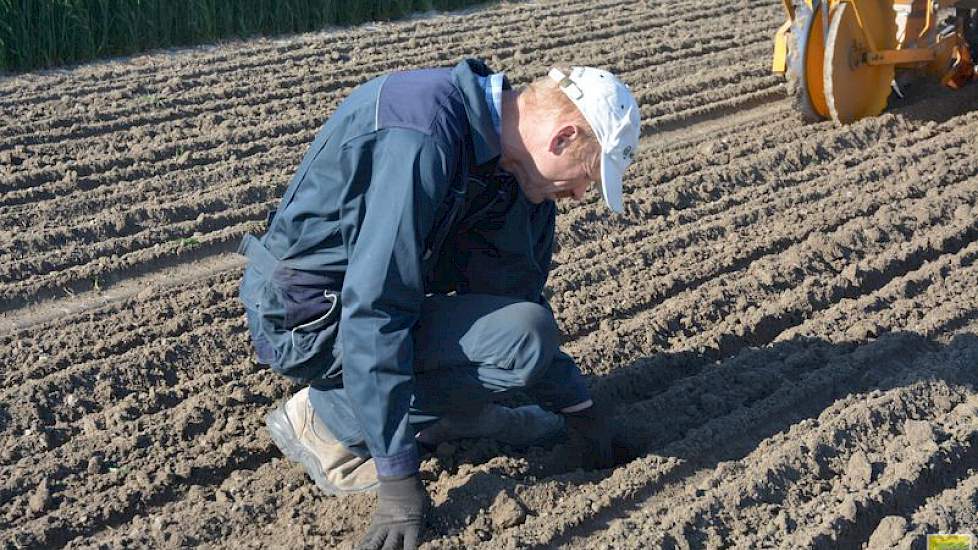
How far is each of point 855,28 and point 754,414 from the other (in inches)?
134

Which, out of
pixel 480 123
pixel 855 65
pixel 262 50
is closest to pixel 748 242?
pixel 855 65

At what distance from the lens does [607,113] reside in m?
3.01

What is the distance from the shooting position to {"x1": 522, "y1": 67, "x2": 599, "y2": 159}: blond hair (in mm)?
3023

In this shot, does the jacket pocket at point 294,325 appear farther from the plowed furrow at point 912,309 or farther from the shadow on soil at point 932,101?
the shadow on soil at point 932,101

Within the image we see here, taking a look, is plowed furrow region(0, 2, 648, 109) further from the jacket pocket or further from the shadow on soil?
the jacket pocket

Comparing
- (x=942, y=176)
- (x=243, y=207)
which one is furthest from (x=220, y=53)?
(x=942, y=176)

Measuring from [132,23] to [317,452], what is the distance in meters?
5.18

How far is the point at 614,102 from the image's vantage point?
3.02 m

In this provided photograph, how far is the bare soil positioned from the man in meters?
0.25

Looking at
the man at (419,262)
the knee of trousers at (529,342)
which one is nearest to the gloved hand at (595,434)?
the man at (419,262)

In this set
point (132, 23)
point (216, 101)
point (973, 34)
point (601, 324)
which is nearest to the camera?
point (601, 324)

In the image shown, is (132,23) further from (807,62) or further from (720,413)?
(720,413)

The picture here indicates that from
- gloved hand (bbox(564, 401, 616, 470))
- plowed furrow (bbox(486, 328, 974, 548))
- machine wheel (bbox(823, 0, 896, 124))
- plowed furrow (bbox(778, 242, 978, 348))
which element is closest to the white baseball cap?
gloved hand (bbox(564, 401, 616, 470))

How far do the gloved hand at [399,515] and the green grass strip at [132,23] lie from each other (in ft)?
17.8
